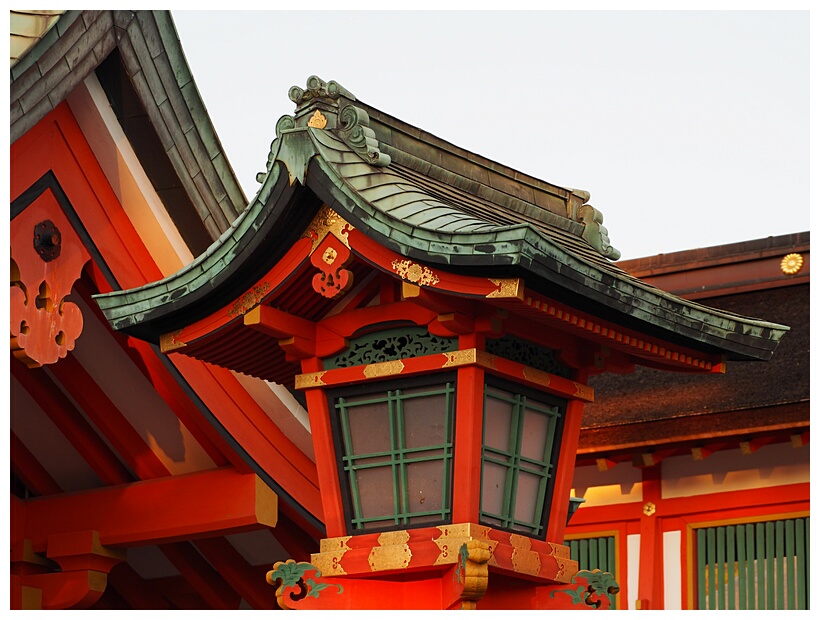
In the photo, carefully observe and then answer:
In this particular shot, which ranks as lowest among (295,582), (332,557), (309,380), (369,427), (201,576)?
(295,582)

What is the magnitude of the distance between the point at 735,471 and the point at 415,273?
5.03m

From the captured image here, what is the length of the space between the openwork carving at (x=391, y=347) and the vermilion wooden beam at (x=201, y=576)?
9.96 feet

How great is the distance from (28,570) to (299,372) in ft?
9.08

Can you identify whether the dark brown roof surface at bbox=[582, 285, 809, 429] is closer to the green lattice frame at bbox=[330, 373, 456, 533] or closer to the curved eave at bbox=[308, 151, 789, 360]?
the curved eave at bbox=[308, 151, 789, 360]

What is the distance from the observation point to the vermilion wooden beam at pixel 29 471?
9.48 m

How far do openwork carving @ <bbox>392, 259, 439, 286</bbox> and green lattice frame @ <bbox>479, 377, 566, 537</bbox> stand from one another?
2.31ft

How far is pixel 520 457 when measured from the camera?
7301 mm

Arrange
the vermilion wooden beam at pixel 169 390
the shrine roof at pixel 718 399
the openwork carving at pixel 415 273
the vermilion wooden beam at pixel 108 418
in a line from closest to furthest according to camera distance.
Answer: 1. the openwork carving at pixel 415 273
2. the vermilion wooden beam at pixel 169 390
3. the vermilion wooden beam at pixel 108 418
4. the shrine roof at pixel 718 399

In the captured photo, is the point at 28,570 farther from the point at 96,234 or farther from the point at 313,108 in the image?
the point at 313,108

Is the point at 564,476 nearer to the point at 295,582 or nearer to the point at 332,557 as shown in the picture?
the point at 332,557

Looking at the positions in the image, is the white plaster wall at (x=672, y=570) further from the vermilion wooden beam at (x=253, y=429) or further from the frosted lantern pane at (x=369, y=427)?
the frosted lantern pane at (x=369, y=427)

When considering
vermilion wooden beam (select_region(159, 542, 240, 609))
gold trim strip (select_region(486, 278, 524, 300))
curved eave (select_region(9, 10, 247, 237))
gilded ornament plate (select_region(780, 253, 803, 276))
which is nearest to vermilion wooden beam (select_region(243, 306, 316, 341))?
gold trim strip (select_region(486, 278, 524, 300))

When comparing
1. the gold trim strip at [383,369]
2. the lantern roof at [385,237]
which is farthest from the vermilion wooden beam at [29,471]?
the gold trim strip at [383,369]

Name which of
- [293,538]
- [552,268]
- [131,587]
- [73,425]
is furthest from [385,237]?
[131,587]
